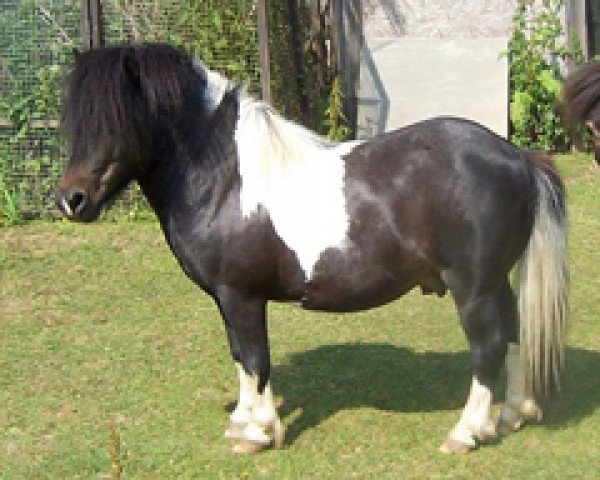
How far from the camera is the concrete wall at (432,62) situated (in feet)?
34.9

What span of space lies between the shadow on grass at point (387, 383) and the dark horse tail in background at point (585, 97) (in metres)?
1.24

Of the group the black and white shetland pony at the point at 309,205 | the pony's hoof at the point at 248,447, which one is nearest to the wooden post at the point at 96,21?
the black and white shetland pony at the point at 309,205

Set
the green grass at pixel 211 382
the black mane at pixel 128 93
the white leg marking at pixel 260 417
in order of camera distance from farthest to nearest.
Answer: the white leg marking at pixel 260 417
the green grass at pixel 211 382
the black mane at pixel 128 93

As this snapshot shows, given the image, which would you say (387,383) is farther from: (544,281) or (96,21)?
(96,21)

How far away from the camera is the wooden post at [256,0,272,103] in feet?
29.7

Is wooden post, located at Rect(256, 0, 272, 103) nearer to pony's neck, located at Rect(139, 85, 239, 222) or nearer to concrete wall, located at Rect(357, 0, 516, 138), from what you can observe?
concrete wall, located at Rect(357, 0, 516, 138)

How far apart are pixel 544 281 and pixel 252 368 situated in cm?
139

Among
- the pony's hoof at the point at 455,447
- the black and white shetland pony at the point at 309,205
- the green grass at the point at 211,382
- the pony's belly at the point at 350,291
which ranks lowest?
the green grass at the point at 211,382

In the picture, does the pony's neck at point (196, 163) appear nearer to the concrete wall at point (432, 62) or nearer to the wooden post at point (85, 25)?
the wooden post at point (85, 25)

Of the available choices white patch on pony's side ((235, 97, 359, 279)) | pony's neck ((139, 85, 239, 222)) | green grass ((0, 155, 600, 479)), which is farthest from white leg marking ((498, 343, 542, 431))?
pony's neck ((139, 85, 239, 222))

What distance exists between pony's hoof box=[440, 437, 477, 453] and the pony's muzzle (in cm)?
196

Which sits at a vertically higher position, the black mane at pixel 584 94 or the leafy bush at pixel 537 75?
the black mane at pixel 584 94

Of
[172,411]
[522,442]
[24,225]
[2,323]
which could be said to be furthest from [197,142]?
[24,225]

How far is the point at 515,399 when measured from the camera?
214 inches
